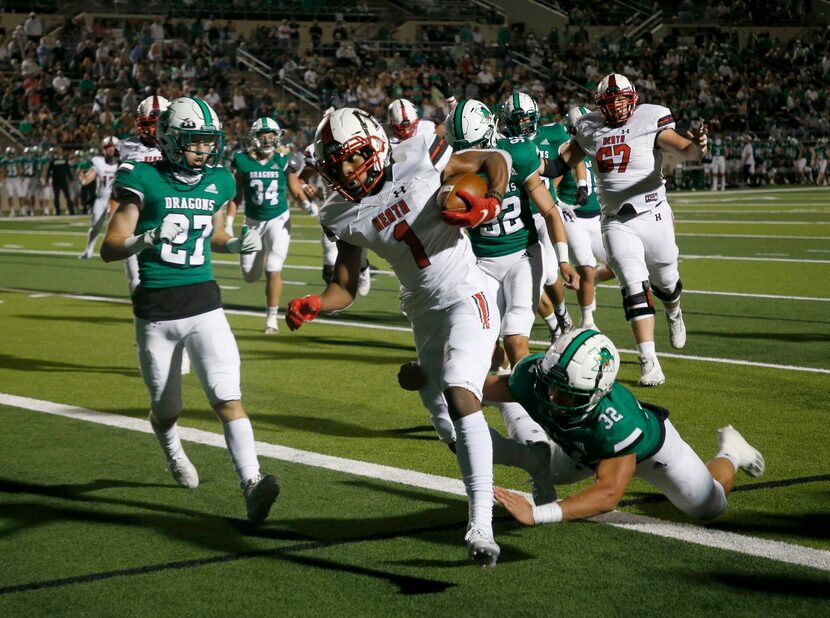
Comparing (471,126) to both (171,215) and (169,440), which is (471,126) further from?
(169,440)

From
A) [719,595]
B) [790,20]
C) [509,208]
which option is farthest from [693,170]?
[719,595]

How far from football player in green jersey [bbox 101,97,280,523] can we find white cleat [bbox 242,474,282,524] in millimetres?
233

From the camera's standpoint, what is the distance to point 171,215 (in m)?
5.24

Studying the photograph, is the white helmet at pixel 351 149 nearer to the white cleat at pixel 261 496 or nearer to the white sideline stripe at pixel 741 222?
the white cleat at pixel 261 496

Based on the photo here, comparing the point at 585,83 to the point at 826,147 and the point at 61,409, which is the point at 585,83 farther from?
the point at 61,409

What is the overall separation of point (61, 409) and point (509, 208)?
3.11m

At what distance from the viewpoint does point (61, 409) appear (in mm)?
7344

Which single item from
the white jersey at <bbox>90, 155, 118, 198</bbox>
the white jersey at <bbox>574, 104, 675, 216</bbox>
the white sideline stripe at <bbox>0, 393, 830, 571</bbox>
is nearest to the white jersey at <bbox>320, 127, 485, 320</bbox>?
the white sideline stripe at <bbox>0, 393, 830, 571</bbox>

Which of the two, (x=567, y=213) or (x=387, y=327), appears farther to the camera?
(x=387, y=327)

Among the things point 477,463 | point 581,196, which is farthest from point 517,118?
point 477,463

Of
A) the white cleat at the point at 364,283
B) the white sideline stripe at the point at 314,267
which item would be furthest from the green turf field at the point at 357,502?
the white sideline stripe at the point at 314,267

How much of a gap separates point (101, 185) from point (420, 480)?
1491 cm

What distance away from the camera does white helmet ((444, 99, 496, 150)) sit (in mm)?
6824

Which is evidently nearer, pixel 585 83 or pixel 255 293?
pixel 255 293
